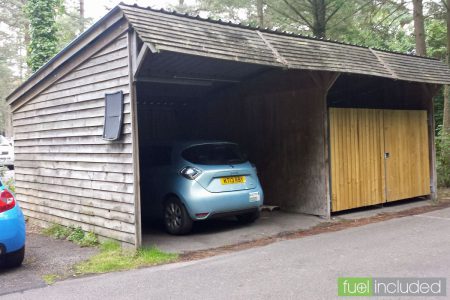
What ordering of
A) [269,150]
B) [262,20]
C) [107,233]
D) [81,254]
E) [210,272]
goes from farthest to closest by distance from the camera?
[262,20] < [269,150] < [107,233] < [81,254] < [210,272]

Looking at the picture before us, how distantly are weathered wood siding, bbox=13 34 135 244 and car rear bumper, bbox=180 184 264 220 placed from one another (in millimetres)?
1120

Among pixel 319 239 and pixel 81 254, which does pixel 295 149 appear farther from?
pixel 81 254

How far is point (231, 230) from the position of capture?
321 inches

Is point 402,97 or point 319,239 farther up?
point 402,97

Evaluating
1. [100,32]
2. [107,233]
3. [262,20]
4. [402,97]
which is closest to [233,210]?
[107,233]

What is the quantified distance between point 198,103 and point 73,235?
4.99m

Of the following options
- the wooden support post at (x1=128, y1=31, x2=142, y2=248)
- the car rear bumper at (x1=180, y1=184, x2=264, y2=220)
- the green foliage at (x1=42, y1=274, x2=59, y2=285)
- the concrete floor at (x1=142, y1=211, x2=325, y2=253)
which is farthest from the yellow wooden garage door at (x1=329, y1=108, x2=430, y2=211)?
the green foliage at (x1=42, y1=274, x2=59, y2=285)

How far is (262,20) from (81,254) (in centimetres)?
1205

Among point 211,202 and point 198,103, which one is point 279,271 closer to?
point 211,202

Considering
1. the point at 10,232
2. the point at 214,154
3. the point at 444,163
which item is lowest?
the point at 10,232

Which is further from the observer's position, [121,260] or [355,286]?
[121,260]

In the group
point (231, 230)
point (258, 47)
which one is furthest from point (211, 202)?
point (258, 47)

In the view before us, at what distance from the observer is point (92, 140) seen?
7656mm

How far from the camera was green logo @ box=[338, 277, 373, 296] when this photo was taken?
185 inches
